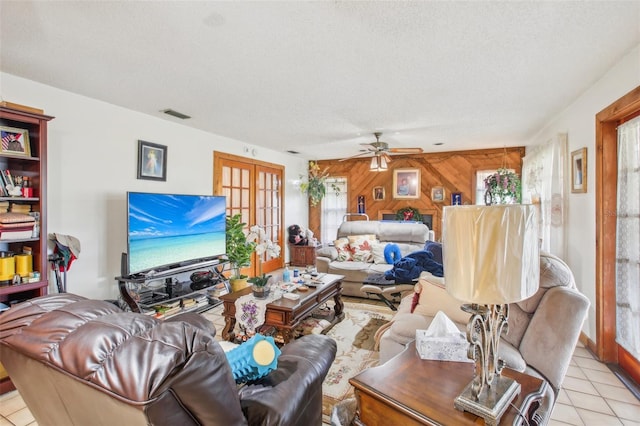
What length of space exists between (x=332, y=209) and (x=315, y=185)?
815mm

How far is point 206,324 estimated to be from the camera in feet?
5.43

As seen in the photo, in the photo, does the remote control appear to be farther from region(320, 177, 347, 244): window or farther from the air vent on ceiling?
region(320, 177, 347, 244): window

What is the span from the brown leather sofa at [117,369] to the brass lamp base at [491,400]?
61cm

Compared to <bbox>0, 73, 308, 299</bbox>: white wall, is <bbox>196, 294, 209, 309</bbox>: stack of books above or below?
below

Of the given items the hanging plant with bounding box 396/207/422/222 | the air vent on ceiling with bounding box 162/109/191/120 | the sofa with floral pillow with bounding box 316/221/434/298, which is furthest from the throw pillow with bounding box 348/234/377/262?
the air vent on ceiling with bounding box 162/109/191/120

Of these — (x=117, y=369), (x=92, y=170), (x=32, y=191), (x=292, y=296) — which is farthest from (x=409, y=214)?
(x=117, y=369)

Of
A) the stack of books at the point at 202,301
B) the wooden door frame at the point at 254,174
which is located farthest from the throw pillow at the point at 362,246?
the stack of books at the point at 202,301

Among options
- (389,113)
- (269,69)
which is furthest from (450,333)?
(389,113)

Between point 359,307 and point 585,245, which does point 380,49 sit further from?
point 359,307

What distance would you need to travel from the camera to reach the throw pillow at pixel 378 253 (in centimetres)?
461

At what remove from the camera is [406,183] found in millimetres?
6707

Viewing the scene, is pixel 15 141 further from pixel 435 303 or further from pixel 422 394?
pixel 435 303

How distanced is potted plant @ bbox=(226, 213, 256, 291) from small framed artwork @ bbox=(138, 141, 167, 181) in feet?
3.62

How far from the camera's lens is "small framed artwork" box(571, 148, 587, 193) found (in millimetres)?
2866
